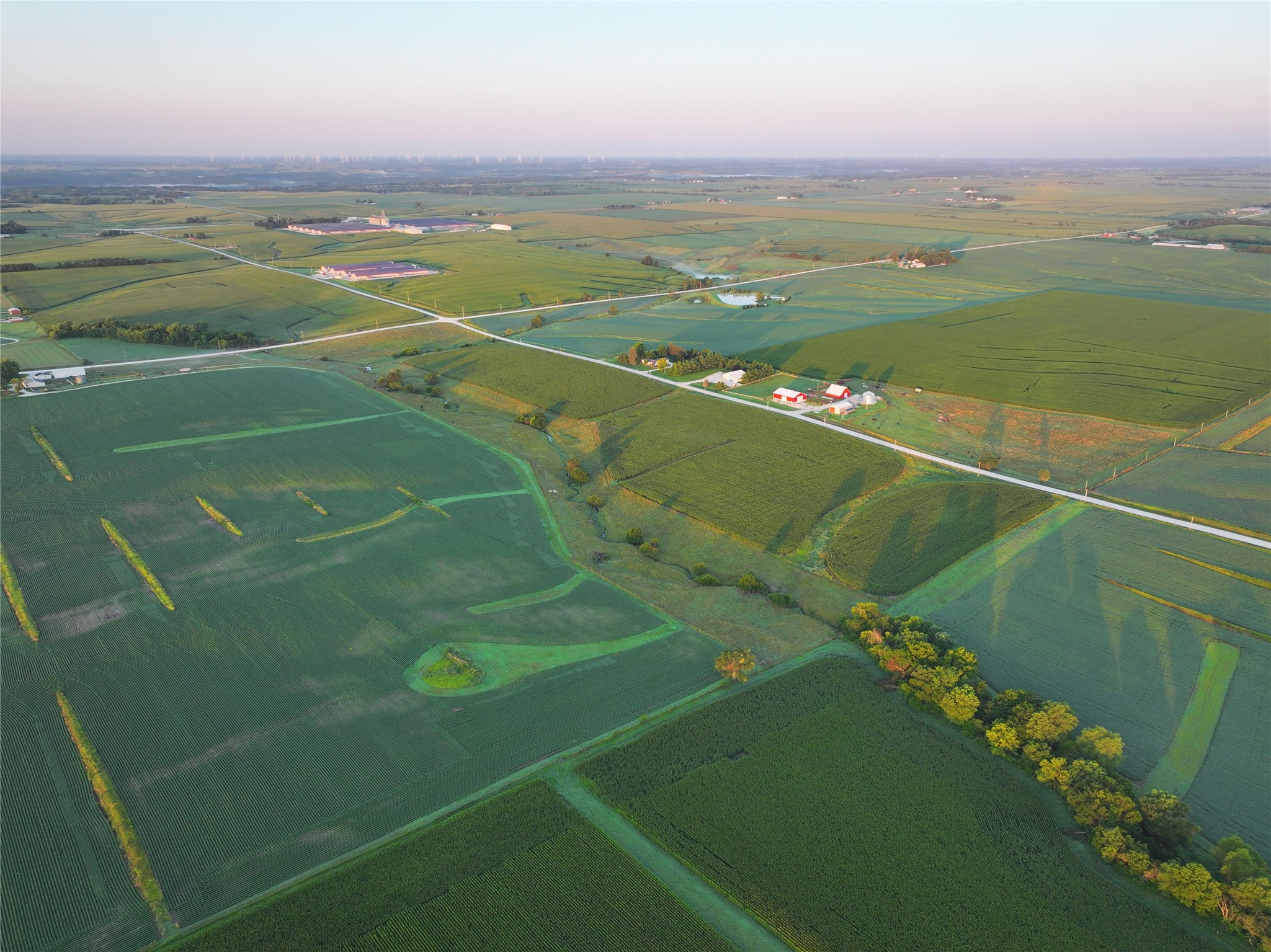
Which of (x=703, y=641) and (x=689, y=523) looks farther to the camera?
(x=689, y=523)

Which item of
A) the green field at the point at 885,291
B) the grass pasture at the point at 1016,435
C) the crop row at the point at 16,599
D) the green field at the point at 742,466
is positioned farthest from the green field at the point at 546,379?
the crop row at the point at 16,599

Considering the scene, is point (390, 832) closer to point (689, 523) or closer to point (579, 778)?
point (579, 778)

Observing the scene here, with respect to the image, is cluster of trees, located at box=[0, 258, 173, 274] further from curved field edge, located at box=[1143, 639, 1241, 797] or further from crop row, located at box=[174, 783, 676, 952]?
curved field edge, located at box=[1143, 639, 1241, 797]

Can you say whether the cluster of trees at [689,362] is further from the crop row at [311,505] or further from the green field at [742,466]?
the crop row at [311,505]

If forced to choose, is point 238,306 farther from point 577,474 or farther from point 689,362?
point 577,474

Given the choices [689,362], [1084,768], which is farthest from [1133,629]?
[689,362]

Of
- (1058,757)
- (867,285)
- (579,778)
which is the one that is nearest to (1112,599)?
(1058,757)

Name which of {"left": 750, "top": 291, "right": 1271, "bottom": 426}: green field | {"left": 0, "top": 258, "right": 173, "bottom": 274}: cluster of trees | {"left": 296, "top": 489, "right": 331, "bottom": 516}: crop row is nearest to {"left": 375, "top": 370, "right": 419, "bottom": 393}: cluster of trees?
{"left": 296, "top": 489, "right": 331, "bottom": 516}: crop row
